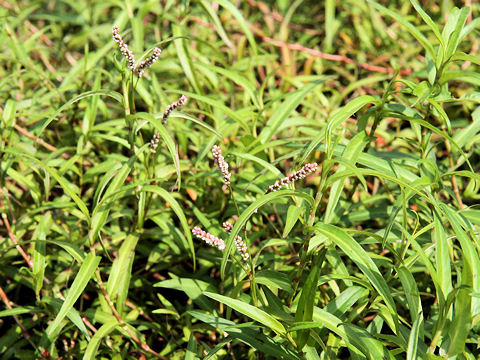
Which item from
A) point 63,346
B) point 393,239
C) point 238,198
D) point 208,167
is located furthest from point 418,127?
point 63,346

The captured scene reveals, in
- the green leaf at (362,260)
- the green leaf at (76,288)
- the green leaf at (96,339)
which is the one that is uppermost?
the green leaf at (362,260)

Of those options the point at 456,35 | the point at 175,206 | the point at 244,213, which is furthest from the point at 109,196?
the point at 456,35

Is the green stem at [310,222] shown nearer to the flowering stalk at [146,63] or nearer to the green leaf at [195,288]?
the green leaf at [195,288]

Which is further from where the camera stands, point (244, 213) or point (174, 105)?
point (174, 105)

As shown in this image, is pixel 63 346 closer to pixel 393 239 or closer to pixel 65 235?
pixel 65 235

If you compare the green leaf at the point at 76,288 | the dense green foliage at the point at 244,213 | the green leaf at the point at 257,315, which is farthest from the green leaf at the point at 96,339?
the green leaf at the point at 257,315

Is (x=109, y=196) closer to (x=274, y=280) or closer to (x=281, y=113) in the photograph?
(x=274, y=280)

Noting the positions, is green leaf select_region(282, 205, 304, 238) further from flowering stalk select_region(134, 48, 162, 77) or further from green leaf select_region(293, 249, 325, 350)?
flowering stalk select_region(134, 48, 162, 77)

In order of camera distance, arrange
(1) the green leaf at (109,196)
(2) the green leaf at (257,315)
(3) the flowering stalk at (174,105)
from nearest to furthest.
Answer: (2) the green leaf at (257,315) < (3) the flowering stalk at (174,105) < (1) the green leaf at (109,196)
